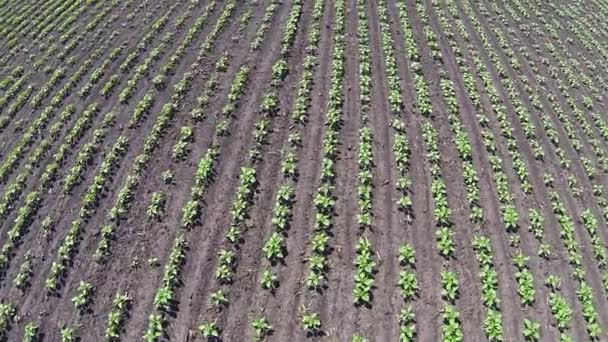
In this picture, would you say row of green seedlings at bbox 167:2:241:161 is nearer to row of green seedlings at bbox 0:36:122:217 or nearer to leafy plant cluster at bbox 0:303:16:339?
row of green seedlings at bbox 0:36:122:217

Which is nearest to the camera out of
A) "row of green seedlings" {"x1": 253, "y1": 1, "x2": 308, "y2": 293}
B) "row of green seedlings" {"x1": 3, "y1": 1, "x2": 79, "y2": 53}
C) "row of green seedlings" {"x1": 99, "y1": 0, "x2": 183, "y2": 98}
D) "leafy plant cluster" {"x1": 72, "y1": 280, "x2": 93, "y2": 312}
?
"leafy plant cluster" {"x1": 72, "y1": 280, "x2": 93, "y2": 312}

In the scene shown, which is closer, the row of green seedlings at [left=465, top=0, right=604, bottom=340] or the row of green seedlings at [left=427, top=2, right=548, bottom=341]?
the row of green seedlings at [left=427, top=2, right=548, bottom=341]

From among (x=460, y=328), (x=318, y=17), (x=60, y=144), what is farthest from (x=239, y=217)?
(x=318, y=17)

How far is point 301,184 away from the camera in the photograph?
1609cm

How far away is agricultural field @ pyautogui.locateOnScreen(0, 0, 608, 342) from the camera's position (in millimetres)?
13148

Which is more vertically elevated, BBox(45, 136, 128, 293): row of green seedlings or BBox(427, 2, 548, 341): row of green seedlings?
BBox(45, 136, 128, 293): row of green seedlings

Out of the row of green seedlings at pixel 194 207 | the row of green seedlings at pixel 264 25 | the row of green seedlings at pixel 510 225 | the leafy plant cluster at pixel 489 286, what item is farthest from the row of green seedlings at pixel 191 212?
the row of green seedlings at pixel 510 225

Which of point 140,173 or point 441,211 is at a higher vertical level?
point 140,173

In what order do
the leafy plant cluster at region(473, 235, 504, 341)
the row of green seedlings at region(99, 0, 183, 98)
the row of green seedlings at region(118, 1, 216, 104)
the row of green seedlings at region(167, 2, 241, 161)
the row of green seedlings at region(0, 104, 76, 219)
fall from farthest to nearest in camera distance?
1. the row of green seedlings at region(99, 0, 183, 98)
2. the row of green seedlings at region(118, 1, 216, 104)
3. the row of green seedlings at region(167, 2, 241, 161)
4. the row of green seedlings at region(0, 104, 76, 219)
5. the leafy plant cluster at region(473, 235, 504, 341)

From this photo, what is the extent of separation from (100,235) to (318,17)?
50.7 ft

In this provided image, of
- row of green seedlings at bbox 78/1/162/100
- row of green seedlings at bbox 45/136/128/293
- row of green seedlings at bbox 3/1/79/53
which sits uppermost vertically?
row of green seedlings at bbox 3/1/79/53

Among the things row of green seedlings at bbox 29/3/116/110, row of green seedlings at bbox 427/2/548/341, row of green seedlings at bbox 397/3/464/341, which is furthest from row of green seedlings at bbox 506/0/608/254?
row of green seedlings at bbox 29/3/116/110

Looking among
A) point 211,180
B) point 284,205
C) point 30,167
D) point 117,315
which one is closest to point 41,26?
point 30,167

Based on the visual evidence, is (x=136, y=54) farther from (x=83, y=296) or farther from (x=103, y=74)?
(x=83, y=296)
